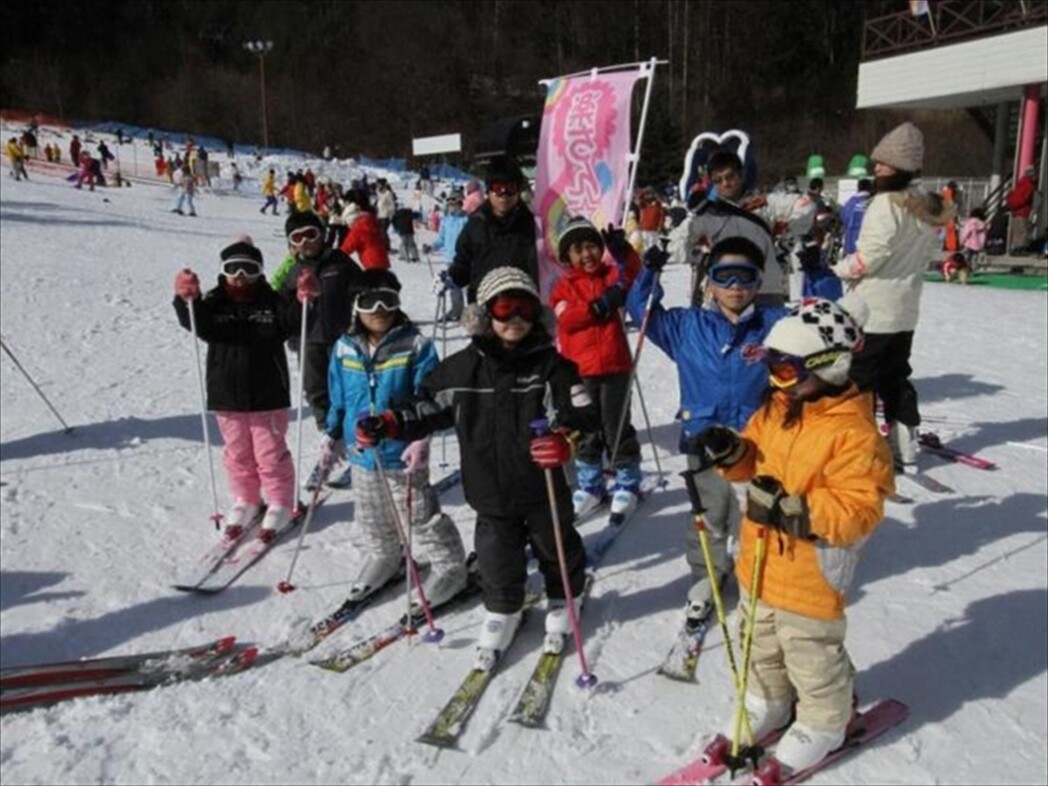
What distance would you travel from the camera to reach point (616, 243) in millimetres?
4430

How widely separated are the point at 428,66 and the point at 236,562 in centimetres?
5306

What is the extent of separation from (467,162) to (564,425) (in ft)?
139

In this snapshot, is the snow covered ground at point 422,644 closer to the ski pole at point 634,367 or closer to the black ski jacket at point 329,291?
the ski pole at point 634,367

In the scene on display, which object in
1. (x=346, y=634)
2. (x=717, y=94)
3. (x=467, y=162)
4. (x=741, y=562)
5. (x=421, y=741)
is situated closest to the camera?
(x=741, y=562)

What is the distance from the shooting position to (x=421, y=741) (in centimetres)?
312

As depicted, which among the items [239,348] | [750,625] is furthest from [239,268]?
[750,625]

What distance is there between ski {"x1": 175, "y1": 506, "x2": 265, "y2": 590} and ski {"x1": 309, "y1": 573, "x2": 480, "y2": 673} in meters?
1.07

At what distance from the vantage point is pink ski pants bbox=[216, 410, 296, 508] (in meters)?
4.73

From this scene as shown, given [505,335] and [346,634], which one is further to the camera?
[346,634]

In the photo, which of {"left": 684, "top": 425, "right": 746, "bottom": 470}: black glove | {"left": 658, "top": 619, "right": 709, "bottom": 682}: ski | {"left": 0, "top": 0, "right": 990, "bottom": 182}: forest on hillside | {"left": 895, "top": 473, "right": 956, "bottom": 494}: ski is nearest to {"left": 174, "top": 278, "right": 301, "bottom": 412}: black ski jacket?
{"left": 658, "top": 619, "right": 709, "bottom": 682}: ski

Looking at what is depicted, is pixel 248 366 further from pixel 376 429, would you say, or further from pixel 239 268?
pixel 376 429

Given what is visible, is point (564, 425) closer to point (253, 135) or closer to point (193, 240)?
point (193, 240)

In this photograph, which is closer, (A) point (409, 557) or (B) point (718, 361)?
(B) point (718, 361)

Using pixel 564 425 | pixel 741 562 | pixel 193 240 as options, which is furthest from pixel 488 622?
pixel 193 240
